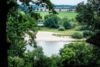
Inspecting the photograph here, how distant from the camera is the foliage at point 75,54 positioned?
2964 centimetres

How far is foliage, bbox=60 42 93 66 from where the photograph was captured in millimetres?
29641

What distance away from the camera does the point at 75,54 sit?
104 ft

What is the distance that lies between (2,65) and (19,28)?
11151 millimetres

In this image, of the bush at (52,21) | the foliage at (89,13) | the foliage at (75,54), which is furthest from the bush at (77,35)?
the foliage at (89,13)

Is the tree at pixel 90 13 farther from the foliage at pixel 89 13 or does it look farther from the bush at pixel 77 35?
the bush at pixel 77 35

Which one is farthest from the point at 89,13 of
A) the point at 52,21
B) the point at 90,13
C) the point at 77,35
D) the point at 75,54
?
the point at 77,35

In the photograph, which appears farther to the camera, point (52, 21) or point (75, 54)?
point (52, 21)

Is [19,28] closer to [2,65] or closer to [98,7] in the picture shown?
[98,7]

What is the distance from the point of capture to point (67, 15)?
1911 inches

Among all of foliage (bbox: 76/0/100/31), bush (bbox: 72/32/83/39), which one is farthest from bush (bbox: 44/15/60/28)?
foliage (bbox: 76/0/100/31)

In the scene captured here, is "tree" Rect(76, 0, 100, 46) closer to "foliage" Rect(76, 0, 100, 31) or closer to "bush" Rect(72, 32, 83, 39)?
"foliage" Rect(76, 0, 100, 31)

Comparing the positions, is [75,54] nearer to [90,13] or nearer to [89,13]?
[89,13]

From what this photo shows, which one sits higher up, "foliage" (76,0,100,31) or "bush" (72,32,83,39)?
"foliage" (76,0,100,31)

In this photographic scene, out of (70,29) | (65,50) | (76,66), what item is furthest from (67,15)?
(76,66)
